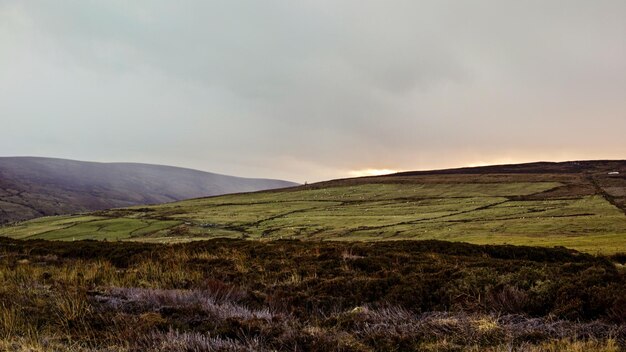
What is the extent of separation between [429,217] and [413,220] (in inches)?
121

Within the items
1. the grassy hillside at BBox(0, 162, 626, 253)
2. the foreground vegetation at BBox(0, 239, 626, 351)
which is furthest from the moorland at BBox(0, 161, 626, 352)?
the grassy hillside at BBox(0, 162, 626, 253)

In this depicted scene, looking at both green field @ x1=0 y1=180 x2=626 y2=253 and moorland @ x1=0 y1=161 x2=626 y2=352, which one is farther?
green field @ x1=0 y1=180 x2=626 y2=253

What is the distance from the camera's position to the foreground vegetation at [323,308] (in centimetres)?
773

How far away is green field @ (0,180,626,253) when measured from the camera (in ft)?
133

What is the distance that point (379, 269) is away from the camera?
50.9 feet

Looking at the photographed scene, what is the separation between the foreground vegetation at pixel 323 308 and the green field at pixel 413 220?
720 inches

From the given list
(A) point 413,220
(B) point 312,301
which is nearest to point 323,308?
(B) point 312,301

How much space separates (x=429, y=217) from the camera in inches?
2216

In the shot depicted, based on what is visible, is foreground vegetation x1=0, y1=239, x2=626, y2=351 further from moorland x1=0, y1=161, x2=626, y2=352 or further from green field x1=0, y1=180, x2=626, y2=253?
green field x1=0, y1=180, x2=626, y2=253

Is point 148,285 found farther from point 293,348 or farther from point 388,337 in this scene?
point 388,337

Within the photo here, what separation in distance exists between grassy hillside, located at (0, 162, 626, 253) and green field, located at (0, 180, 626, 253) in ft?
0.34

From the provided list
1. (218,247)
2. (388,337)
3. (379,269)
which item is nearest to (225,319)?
(388,337)

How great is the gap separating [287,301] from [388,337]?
3870mm

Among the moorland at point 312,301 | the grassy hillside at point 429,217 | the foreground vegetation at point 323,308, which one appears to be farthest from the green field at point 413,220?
the foreground vegetation at point 323,308
